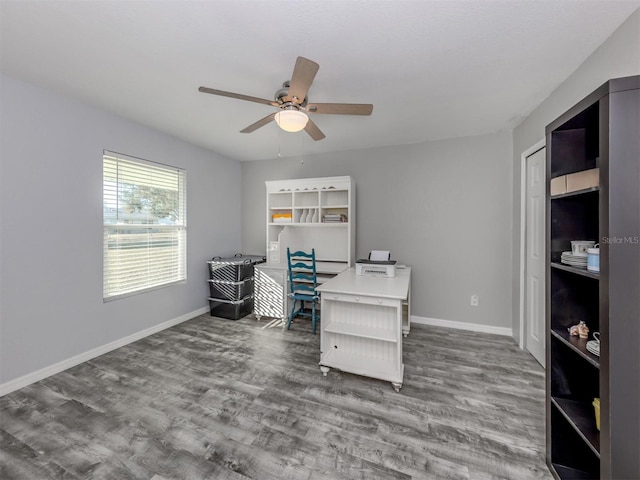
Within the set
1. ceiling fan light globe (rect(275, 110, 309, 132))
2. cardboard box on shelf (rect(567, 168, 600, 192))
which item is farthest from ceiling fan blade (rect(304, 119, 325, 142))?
cardboard box on shelf (rect(567, 168, 600, 192))

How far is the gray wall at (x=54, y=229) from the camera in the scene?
2.04 meters

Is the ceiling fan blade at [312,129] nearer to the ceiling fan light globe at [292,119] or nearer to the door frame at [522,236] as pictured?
the ceiling fan light globe at [292,119]

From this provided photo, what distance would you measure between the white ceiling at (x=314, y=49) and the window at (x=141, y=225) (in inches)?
28.3

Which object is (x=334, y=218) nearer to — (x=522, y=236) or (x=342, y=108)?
(x=342, y=108)

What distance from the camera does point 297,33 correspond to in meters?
1.55

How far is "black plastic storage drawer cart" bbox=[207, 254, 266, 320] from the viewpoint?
3.70 meters

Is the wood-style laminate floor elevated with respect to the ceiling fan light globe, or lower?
lower

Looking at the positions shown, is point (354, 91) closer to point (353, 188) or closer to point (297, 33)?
point (297, 33)

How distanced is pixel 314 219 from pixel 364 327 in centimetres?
190

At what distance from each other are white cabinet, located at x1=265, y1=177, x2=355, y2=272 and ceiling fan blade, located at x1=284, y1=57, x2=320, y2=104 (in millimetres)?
1837

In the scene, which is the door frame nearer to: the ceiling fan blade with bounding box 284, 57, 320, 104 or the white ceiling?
the white ceiling

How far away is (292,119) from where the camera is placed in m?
1.86

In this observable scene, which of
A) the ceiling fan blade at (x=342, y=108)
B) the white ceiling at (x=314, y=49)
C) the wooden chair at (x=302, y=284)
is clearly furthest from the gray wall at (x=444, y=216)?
the ceiling fan blade at (x=342, y=108)

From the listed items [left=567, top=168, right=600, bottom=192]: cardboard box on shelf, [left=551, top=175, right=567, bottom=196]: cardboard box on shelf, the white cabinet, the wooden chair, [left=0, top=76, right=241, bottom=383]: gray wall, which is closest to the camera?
[left=567, top=168, right=600, bottom=192]: cardboard box on shelf
